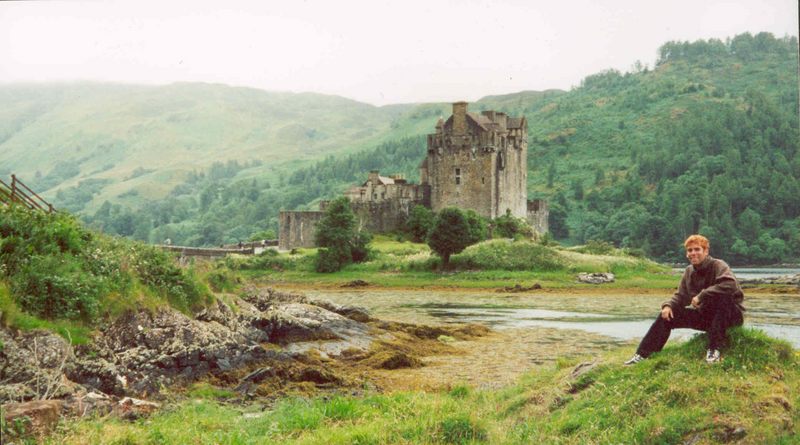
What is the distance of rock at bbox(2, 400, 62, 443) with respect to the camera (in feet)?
38.6

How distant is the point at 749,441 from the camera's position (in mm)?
10961

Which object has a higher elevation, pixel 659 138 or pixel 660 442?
pixel 659 138

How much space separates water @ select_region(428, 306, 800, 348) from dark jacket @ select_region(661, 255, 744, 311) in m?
16.8

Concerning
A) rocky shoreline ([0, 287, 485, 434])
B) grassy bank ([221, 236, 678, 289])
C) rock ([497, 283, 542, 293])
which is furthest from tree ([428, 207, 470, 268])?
rocky shoreline ([0, 287, 485, 434])

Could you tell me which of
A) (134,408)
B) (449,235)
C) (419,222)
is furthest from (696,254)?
(419,222)

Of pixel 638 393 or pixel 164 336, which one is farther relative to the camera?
pixel 164 336

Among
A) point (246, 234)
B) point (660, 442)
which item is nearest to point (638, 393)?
point (660, 442)

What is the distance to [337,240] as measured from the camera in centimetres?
7262

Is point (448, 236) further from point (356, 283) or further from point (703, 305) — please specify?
point (703, 305)

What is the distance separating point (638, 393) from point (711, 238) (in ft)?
351

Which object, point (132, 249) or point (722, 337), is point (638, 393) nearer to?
point (722, 337)

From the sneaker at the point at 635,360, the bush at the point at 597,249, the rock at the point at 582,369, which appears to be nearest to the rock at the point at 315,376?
the rock at the point at 582,369

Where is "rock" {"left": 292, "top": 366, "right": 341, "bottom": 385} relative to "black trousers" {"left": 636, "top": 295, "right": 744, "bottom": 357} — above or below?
below

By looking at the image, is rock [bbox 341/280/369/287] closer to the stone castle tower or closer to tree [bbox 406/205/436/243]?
tree [bbox 406/205/436/243]
